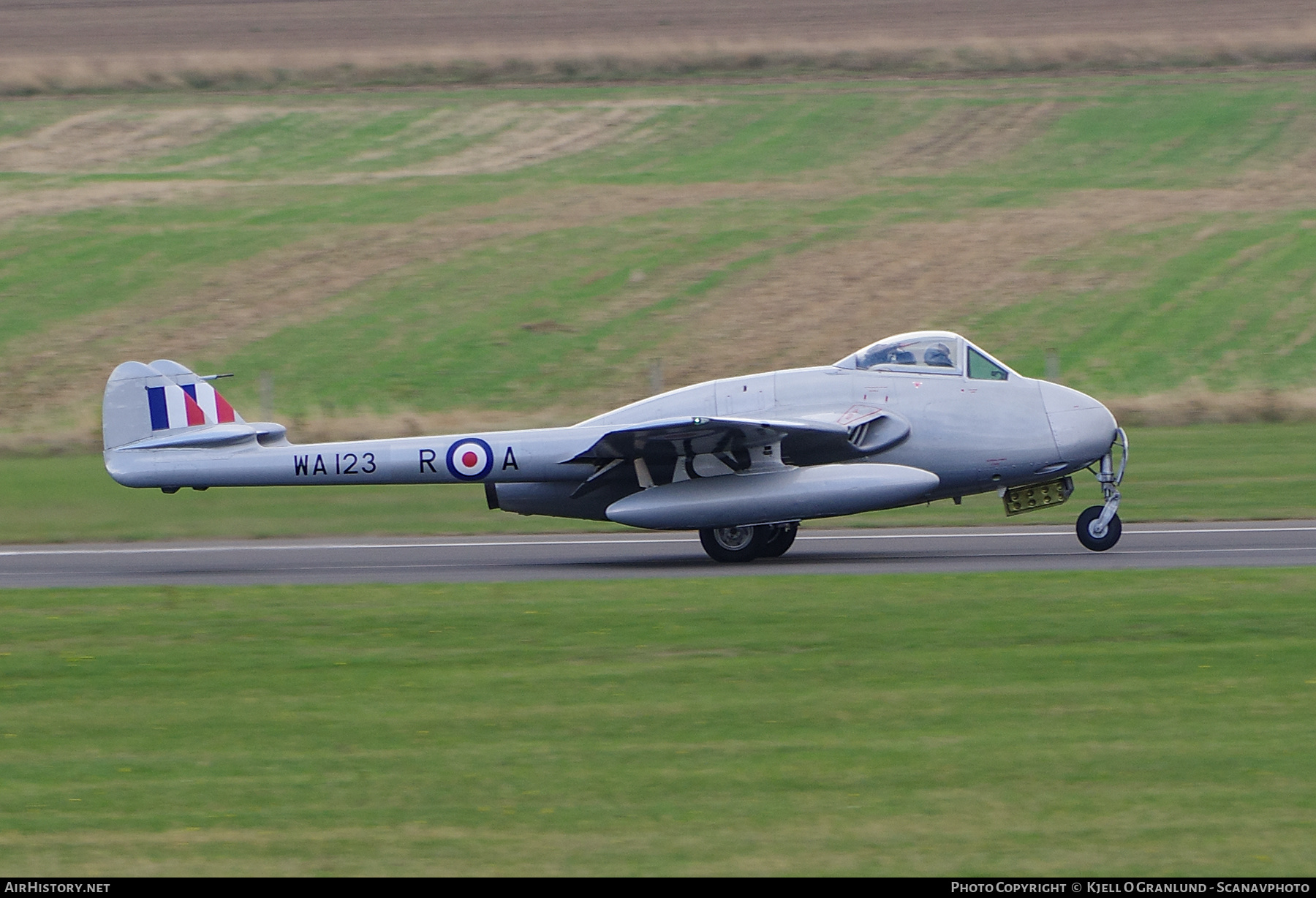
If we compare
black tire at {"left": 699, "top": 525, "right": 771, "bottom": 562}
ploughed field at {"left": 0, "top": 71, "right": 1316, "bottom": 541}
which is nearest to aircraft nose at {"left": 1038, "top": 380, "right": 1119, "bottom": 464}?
black tire at {"left": 699, "top": 525, "right": 771, "bottom": 562}

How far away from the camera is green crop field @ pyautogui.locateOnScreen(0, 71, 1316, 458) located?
30.7 meters

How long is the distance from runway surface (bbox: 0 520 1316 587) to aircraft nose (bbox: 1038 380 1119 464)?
43.4 inches

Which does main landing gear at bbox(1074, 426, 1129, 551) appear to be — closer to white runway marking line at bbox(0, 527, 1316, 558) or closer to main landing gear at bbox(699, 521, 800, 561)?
white runway marking line at bbox(0, 527, 1316, 558)

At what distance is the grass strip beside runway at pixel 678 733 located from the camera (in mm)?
7301

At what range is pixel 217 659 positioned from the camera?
38.2 ft

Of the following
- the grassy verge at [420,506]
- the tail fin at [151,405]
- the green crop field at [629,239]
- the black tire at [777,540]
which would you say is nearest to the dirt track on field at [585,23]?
the green crop field at [629,239]

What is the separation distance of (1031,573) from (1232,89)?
35190 millimetres

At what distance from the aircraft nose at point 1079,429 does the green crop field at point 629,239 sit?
11.1 meters

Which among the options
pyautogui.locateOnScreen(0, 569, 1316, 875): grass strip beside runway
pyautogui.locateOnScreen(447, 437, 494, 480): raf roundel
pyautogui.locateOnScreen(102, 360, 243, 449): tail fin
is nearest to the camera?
pyautogui.locateOnScreen(0, 569, 1316, 875): grass strip beside runway

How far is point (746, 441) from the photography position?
16.7 m

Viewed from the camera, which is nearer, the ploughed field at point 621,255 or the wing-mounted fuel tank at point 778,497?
the wing-mounted fuel tank at point 778,497

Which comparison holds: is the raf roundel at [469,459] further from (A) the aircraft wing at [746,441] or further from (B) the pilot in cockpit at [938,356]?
(B) the pilot in cockpit at [938,356]

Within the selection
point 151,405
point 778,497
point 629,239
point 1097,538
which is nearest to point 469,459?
point 778,497
